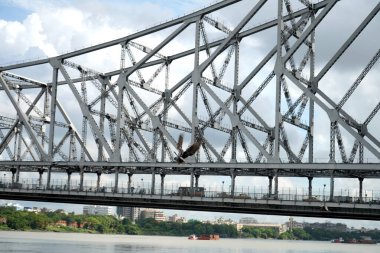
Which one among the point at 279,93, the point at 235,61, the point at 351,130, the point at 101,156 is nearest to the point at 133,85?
the point at 101,156

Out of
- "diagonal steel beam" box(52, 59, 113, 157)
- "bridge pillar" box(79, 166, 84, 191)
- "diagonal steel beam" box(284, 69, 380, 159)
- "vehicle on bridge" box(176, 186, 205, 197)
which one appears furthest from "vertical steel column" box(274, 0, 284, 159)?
"bridge pillar" box(79, 166, 84, 191)

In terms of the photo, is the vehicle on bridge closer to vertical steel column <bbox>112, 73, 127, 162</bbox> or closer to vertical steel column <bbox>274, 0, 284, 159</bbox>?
vertical steel column <bbox>274, 0, 284, 159</bbox>

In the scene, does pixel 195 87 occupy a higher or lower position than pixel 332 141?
higher

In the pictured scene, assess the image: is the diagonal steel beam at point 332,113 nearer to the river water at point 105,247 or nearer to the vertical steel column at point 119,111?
the vertical steel column at point 119,111

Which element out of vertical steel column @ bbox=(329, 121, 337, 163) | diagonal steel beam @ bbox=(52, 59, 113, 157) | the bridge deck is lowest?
the bridge deck

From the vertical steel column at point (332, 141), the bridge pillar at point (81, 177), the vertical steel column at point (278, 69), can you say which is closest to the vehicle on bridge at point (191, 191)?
the vertical steel column at point (278, 69)

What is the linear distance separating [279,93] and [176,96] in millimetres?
18093

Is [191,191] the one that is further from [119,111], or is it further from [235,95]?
[119,111]

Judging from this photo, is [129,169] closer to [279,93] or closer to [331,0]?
[279,93]

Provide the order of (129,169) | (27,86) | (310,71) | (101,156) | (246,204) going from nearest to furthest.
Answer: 1. (246,204)
2. (310,71)
3. (129,169)
4. (101,156)
5. (27,86)

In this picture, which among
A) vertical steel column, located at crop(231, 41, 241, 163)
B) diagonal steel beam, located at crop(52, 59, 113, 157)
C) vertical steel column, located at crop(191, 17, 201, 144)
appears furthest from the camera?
diagonal steel beam, located at crop(52, 59, 113, 157)

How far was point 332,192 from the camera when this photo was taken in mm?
65750

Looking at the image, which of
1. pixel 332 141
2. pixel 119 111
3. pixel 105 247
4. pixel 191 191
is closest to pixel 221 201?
pixel 191 191

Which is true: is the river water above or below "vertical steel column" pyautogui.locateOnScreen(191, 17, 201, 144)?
below
